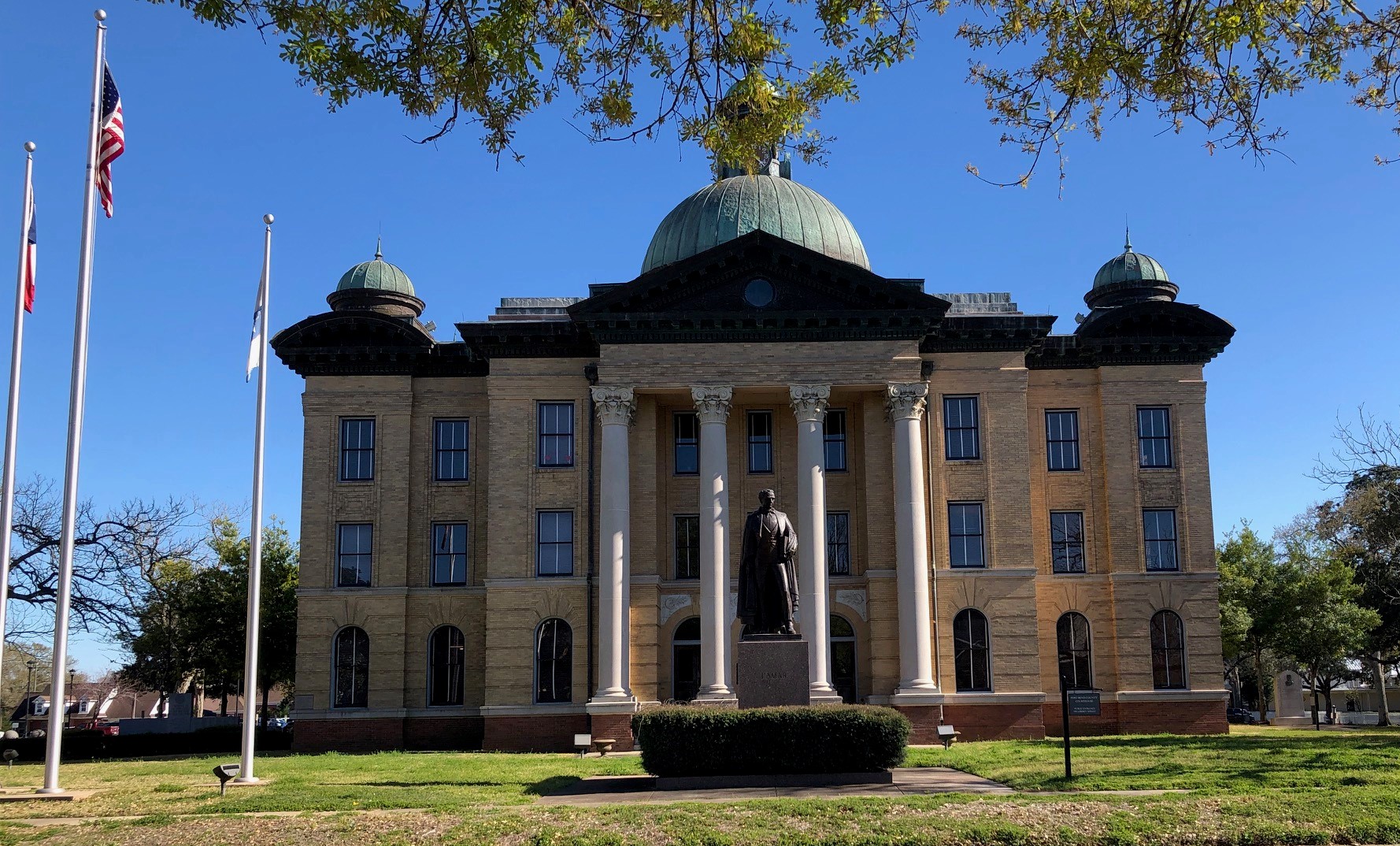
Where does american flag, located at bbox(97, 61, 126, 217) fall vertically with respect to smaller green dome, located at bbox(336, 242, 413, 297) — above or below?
below

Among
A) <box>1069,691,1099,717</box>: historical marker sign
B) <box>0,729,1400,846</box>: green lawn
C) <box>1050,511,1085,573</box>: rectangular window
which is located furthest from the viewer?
<box>1050,511,1085,573</box>: rectangular window

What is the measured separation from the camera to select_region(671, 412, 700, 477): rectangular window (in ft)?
130

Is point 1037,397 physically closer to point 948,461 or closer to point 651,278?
point 948,461

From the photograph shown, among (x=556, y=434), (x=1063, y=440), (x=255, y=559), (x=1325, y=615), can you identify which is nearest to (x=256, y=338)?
(x=255, y=559)

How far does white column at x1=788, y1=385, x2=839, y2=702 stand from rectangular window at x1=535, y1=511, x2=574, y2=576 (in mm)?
6682

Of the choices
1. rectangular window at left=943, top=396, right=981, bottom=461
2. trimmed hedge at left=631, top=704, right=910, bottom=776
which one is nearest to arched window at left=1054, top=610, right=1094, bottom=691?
rectangular window at left=943, top=396, right=981, bottom=461

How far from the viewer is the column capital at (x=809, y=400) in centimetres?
3706

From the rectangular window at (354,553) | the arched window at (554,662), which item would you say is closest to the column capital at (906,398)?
the arched window at (554,662)

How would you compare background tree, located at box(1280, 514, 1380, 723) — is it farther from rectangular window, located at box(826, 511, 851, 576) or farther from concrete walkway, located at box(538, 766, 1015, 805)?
concrete walkway, located at box(538, 766, 1015, 805)

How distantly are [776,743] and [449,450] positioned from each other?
2128 centimetres

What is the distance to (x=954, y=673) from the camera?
123 ft

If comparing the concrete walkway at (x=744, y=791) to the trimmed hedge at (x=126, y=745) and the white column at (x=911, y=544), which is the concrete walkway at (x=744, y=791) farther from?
the trimmed hedge at (x=126, y=745)

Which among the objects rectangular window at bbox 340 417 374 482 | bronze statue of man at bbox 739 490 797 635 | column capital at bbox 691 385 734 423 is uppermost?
column capital at bbox 691 385 734 423

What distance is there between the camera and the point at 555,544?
38750 mm
